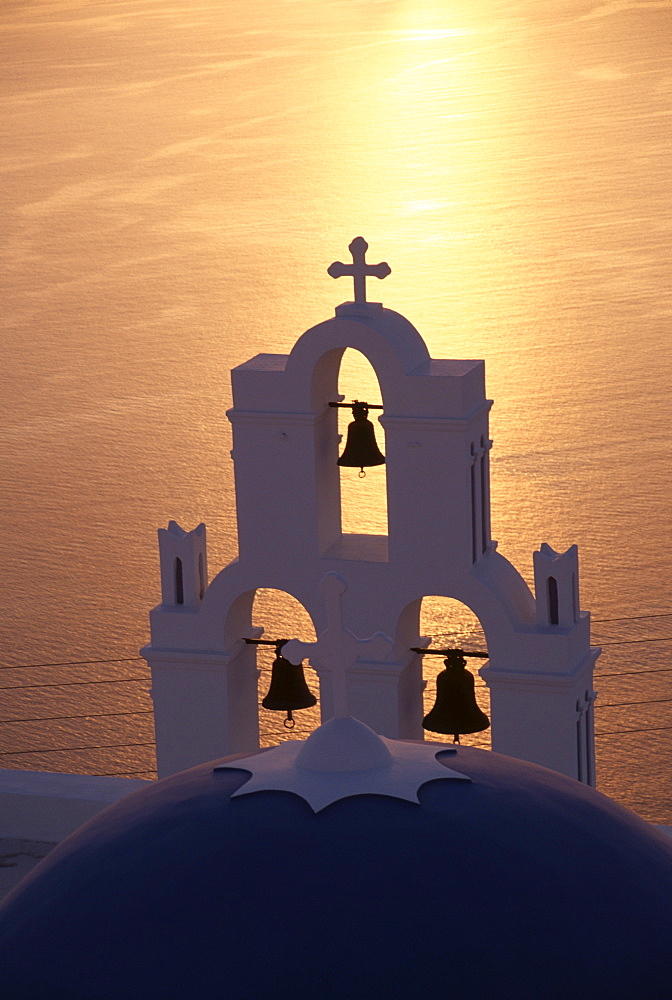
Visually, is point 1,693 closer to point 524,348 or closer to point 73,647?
point 73,647

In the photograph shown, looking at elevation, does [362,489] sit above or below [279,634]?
Result: above

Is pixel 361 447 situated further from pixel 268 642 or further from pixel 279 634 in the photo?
pixel 279 634

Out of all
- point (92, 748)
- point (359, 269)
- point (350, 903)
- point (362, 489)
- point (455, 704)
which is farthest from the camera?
point (362, 489)

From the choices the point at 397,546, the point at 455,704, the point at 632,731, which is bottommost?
the point at 632,731

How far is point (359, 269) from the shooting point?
8719 millimetres

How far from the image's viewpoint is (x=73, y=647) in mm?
23516

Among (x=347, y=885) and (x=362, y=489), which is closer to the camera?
(x=347, y=885)

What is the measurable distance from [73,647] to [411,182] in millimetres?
19329

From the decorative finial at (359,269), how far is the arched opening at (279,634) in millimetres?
11554

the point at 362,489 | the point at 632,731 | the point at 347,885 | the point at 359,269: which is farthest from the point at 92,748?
the point at 347,885

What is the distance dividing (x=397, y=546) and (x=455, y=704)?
769 mm

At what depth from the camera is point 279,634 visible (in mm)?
23656

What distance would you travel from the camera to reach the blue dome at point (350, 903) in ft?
14.6

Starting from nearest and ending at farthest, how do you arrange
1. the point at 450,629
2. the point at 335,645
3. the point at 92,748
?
the point at 335,645
the point at 92,748
the point at 450,629
